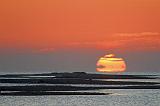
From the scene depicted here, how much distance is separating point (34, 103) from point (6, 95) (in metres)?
11.6

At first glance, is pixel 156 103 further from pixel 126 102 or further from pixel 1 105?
Result: pixel 1 105

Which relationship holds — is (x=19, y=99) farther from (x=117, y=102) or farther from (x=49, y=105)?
(x=117, y=102)

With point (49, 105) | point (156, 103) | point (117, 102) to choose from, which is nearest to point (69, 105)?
point (49, 105)

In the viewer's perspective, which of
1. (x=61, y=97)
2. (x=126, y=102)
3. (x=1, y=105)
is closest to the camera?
(x=1, y=105)

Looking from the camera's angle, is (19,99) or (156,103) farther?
(19,99)

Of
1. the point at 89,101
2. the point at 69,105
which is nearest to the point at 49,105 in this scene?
the point at 69,105

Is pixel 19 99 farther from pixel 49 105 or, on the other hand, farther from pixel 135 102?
pixel 135 102

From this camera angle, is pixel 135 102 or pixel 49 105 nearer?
pixel 49 105

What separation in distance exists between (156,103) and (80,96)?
44.3ft

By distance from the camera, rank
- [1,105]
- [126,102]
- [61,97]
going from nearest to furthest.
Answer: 1. [1,105]
2. [126,102]
3. [61,97]

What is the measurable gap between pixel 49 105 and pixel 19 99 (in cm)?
832

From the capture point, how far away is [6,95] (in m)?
65.5

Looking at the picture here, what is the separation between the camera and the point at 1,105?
52906 mm

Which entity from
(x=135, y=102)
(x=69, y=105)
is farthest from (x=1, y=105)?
(x=135, y=102)
